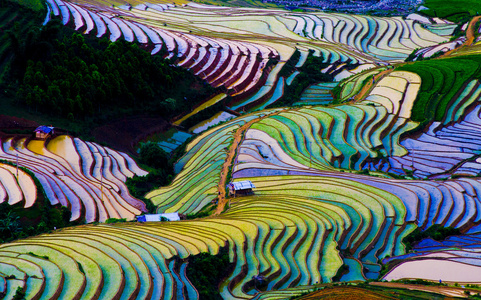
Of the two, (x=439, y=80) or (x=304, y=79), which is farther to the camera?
(x=304, y=79)

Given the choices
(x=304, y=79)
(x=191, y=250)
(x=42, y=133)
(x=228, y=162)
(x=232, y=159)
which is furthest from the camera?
(x=304, y=79)

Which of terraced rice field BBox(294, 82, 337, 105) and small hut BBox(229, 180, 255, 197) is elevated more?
terraced rice field BBox(294, 82, 337, 105)

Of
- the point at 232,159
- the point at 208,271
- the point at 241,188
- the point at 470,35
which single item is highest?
the point at 470,35

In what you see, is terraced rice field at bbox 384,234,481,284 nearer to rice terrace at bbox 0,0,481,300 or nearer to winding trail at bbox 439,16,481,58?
rice terrace at bbox 0,0,481,300

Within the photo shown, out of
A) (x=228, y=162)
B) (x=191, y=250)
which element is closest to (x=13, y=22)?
(x=228, y=162)

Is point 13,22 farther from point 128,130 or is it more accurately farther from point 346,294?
point 346,294

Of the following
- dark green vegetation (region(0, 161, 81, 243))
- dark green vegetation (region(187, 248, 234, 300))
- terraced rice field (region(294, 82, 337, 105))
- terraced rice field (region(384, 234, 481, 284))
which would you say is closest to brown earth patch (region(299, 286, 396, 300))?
terraced rice field (region(384, 234, 481, 284))

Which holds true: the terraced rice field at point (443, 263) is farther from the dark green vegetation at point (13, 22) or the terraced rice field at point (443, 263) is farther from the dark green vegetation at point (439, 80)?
the dark green vegetation at point (13, 22)
